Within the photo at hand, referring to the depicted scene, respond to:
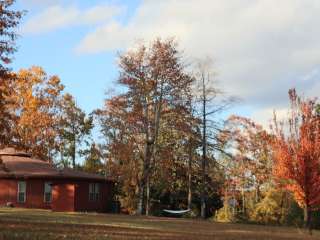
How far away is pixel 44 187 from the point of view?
44.9 metres

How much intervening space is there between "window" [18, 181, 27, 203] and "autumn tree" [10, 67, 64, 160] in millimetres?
13129

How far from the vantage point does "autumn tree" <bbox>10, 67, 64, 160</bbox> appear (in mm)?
58938

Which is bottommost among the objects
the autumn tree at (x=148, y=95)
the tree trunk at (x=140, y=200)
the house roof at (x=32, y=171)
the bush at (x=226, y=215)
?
the bush at (x=226, y=215)

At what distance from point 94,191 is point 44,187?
13.5 feet

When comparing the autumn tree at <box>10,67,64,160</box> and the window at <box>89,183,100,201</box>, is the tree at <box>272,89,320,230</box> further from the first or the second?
the autumn tree at <box>10,67,64,160</box>

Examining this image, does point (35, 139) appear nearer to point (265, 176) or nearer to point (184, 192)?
point (184, 192)

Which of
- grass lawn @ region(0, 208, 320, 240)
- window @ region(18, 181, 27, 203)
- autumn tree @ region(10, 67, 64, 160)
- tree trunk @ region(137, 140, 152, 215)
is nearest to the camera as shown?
grass lawn @ region(0, 208, 320, 240)

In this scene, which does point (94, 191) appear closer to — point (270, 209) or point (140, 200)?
point (140, 200)

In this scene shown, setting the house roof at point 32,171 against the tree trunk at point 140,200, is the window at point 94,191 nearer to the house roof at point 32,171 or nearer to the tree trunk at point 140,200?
the house roof at point 32,171

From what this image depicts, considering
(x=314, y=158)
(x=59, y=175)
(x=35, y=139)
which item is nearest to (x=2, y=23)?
(x=314, y=158)

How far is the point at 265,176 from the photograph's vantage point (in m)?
52.0

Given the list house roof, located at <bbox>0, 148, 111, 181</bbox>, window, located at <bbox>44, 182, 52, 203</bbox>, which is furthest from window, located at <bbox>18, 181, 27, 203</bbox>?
window, located at <bbox>44, 182, 52, 203</bbox>

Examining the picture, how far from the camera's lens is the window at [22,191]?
44812 millimetres

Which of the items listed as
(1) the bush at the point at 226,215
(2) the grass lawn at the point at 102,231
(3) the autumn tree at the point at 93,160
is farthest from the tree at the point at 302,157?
(3) the autumn tree at the point at 93,160
